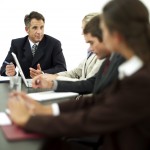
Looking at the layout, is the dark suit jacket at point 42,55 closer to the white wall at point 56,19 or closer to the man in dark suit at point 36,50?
the man in dark suit at point 36,50

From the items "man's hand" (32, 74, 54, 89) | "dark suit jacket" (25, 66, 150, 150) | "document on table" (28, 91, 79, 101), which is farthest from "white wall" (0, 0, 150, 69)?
"dark suit jacket" (25, 66, 150, 150)

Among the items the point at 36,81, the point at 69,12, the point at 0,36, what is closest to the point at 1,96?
the point at 36,81

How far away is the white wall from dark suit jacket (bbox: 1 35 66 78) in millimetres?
979

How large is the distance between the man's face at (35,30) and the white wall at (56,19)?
1027 millimetres

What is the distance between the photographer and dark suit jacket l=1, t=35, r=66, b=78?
321 centimetres

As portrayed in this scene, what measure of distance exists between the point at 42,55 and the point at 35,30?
0.28m

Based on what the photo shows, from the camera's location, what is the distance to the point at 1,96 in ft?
6.64

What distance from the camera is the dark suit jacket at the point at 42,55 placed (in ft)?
10.5

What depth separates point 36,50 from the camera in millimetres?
3244

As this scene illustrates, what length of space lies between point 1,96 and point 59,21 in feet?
8.41

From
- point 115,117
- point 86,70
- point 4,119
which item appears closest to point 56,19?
point 86,70

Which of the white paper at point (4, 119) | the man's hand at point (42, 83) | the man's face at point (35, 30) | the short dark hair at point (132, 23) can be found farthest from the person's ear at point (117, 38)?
the man's face at point (35, 30)

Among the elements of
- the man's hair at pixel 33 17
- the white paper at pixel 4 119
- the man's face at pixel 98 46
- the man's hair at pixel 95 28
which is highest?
the man's hair at pixel 33 17

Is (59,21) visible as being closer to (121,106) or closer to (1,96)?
(1,96)
